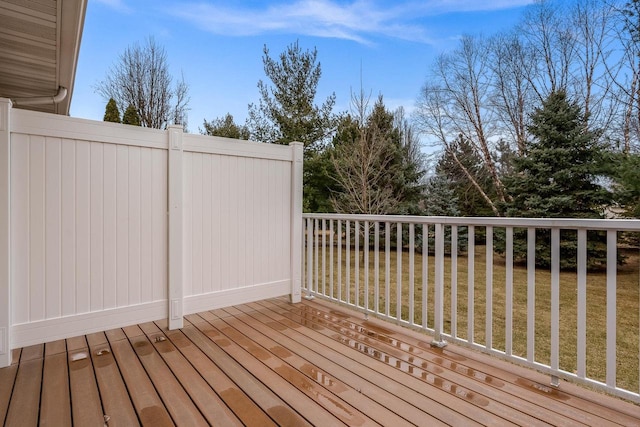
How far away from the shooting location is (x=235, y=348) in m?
2.47

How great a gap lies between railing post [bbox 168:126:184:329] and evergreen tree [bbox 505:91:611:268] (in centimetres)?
786

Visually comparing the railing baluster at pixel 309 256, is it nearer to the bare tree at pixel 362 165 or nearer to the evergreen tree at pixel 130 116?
the bare tree at pixel 362 165

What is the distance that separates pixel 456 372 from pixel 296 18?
10.0m

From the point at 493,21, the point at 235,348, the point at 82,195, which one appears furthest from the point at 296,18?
the point at 235,348

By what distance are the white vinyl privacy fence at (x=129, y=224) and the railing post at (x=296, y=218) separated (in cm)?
1

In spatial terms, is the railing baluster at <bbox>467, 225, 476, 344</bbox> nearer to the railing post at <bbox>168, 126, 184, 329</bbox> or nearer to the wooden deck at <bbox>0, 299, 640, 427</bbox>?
the wooden deck at <bbox>0, 299, 640, 427</bbox>

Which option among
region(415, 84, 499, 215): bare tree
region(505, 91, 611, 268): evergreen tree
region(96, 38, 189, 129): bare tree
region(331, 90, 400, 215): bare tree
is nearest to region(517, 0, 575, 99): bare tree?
region(415, 84, 499, 215): bare tree

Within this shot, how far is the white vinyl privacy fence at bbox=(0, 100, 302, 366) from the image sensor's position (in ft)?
7.59

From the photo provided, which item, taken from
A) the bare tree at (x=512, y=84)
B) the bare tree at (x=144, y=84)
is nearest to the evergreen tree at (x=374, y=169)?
the bare tree at (x=512, y=84)

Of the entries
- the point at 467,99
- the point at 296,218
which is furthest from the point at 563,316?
the point at 467,99

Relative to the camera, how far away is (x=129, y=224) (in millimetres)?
2734

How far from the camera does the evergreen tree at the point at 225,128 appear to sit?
12789mm

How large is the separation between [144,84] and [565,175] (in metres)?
13.1

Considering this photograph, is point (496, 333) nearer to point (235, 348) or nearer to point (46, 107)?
point (235, 348)
